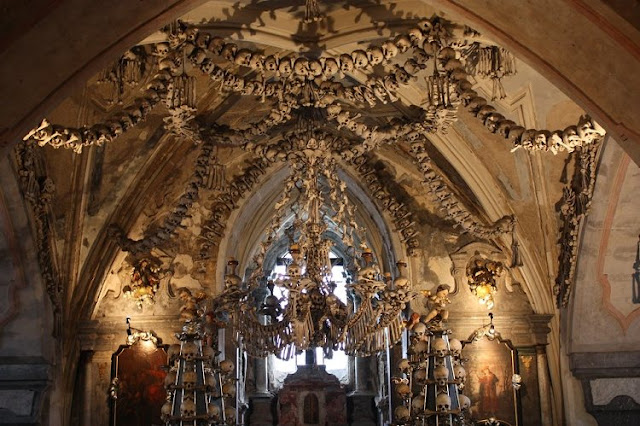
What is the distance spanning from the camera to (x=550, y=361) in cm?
1052

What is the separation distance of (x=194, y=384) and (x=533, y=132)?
380cm

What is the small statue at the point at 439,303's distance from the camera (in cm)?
1012

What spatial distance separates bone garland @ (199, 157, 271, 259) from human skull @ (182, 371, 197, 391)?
220cm

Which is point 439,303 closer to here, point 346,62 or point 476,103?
point 476,103

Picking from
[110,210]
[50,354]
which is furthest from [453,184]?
[50,354]

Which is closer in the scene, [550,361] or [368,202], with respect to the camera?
[550,361]

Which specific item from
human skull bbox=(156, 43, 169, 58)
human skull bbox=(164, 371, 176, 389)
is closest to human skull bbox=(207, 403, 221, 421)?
human skull bbox=(164, 371, 176, 389)

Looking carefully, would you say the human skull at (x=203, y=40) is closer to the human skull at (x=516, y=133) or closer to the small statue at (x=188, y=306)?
the human skull at (x=516, y=133)

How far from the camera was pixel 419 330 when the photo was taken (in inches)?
381

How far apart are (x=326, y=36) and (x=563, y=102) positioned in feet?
7.66

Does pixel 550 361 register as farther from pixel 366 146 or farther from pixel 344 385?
pixel 344 385

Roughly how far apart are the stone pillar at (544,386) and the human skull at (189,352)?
3795mm

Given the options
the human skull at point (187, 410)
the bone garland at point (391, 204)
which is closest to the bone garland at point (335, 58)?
the bone garland at point (391, 204)

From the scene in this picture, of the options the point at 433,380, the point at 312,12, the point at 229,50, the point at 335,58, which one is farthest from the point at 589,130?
the point at 433,380
